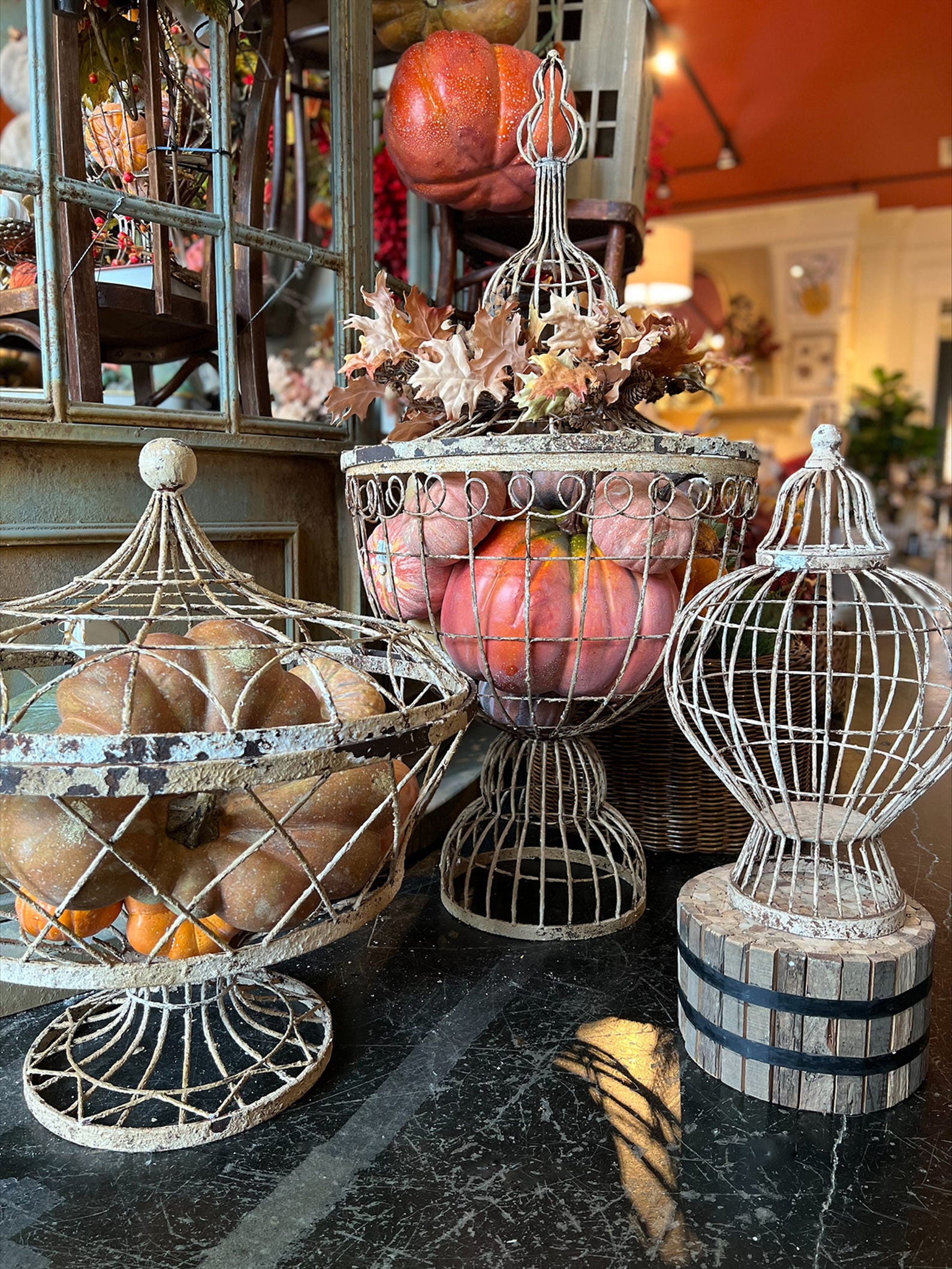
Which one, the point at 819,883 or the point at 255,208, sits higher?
the point at 255,208

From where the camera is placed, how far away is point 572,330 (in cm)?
88

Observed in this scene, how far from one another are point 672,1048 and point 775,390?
6164 mm

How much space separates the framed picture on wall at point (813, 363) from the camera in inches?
241

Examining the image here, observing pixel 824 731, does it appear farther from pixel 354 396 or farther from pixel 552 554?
pixel 354 396

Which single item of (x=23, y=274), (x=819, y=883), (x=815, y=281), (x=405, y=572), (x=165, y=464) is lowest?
(x=819, y=883)

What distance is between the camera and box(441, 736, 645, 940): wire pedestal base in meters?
1.00

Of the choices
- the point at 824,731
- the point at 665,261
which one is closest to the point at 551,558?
the point at 824,731

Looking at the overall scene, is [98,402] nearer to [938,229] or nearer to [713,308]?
[713,308]

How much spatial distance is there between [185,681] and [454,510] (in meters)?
0.36

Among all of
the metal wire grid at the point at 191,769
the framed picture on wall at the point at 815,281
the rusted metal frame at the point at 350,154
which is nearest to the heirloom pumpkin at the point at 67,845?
the metal wire grid at the point at 191,769

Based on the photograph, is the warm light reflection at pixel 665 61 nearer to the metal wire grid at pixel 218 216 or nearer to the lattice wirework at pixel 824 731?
the metal wire grid at pixel 218 216

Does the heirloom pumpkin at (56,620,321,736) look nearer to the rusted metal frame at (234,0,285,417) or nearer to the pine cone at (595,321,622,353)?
Answer: the pine cone at (595,321,622,353)

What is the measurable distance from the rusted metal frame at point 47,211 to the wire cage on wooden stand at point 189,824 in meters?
0.29

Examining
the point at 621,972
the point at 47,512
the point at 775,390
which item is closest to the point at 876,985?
the point at 621,972
